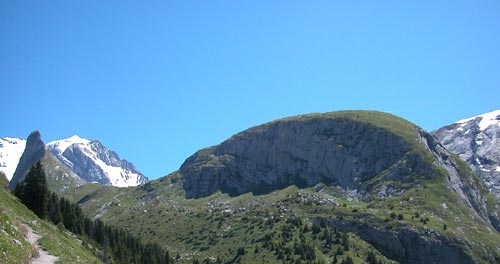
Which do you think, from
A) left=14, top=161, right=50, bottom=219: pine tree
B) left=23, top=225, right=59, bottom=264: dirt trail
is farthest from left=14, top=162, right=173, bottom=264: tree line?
left=23, top=225, right=59, bottom=264: dirt trail

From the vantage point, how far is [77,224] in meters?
136

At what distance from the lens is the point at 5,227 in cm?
4516

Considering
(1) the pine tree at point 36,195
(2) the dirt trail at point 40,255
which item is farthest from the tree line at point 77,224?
(2) the dirt trail at point 40,255

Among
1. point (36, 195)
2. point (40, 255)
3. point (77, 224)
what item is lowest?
point (40, 255)

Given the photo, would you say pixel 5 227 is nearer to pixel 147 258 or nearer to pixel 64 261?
pixel 64 261

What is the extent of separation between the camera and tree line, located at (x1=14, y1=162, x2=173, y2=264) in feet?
331

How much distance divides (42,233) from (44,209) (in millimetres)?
44452

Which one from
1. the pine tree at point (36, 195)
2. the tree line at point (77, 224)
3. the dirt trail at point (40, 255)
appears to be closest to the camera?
the dirt trail at point (40, 255)

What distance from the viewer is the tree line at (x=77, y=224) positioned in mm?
100875

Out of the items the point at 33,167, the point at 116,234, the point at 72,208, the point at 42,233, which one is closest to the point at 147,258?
the point at 116,234

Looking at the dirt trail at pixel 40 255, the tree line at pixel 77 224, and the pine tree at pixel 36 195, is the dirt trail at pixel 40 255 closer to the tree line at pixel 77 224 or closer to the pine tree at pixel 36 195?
the tree line at pixel 77 224

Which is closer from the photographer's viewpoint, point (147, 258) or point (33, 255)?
A: point (33, 255)

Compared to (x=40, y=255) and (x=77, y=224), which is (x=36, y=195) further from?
(x=40, y=255)

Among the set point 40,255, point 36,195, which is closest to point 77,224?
point 36,195
